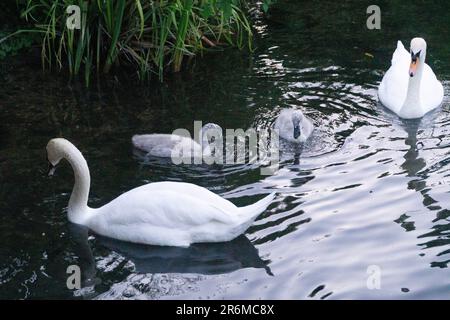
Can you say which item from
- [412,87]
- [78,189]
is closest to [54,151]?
[78,189]

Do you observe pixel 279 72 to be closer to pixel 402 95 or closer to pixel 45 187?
pixel 402 95

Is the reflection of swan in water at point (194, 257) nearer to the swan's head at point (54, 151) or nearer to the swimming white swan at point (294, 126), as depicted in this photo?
the swan's head at point (54, 151)

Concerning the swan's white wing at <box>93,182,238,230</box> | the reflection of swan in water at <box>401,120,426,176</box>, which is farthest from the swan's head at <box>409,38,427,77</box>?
the swan's white wing at <box>93,182,238,230</box>

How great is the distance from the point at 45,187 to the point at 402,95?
4.37 metres

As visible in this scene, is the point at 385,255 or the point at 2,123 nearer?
the point at 385,255

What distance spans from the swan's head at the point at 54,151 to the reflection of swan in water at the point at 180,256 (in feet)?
2.26

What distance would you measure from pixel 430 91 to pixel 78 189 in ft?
15.6

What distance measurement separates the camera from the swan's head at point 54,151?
7676mm

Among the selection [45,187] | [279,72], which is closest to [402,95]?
[279,72]

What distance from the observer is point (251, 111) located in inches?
395

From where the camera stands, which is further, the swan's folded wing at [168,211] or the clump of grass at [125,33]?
the clump of grass at [125,33]

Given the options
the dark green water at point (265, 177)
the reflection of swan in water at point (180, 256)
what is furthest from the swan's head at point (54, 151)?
the reflection of swan in water at point (180, 256)

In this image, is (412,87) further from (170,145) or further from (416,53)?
(170,145)
